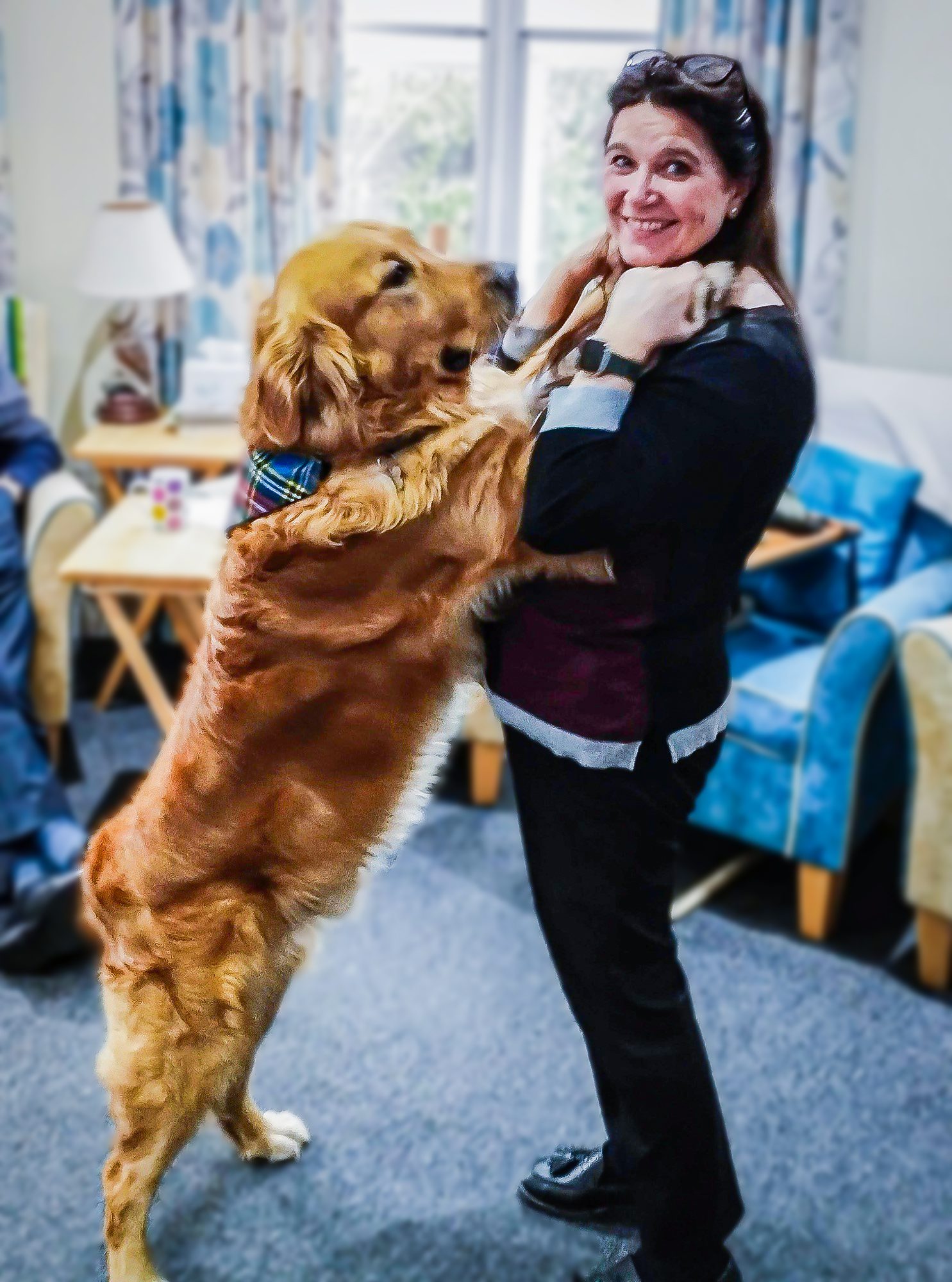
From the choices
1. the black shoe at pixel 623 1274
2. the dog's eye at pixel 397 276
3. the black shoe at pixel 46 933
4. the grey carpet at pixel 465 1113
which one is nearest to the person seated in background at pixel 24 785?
the black shoe at pixel 46 933

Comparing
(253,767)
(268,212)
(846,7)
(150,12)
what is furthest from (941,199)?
(253,767)

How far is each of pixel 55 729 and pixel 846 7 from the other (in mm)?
2764

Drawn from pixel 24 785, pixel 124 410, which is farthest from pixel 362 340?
pixel 124 410

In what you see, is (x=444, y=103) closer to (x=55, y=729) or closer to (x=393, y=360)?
(x=55, y=729)

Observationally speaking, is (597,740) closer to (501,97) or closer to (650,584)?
(650,584)

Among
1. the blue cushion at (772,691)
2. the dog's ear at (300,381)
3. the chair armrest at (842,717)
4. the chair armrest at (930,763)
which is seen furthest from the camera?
the blue cushion at (772,691)

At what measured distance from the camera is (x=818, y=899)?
2.62 m

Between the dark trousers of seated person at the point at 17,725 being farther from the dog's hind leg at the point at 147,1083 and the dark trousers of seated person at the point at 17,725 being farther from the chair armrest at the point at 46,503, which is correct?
the dog's hind leg at the point at 147,1083

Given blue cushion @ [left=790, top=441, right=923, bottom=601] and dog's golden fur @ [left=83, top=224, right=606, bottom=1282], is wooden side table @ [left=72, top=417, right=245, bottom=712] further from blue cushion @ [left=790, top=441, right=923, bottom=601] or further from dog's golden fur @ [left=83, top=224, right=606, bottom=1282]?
dog's golden fur @ [left=83, top=224, right=606, bottom=1282]

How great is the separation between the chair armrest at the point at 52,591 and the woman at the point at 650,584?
1870mm

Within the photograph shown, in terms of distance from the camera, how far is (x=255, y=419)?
1338 mm

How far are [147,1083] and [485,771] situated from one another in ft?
5.43

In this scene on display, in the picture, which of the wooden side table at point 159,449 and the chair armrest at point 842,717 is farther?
the wooden side table at point 159,449

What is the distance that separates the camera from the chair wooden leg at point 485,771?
10.1 ft
